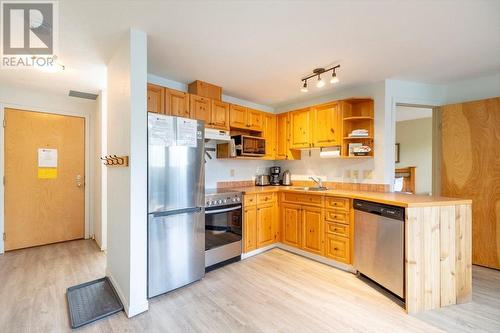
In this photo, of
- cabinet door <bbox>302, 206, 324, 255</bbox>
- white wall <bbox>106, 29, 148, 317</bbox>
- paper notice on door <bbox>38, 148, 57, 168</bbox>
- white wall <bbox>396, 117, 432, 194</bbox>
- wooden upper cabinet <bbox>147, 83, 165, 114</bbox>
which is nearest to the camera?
white wall <bbox>106, 29, 148, 317</bbox>

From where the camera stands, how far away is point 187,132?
7.77 feet

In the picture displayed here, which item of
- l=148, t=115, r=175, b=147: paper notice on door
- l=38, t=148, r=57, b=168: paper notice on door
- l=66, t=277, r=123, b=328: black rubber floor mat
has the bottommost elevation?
l=66, t=277, r=123, b=328: black rubber floor mat

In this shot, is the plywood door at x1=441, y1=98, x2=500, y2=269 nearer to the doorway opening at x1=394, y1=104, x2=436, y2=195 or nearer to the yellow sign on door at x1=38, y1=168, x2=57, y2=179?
the doorway opening at x1=394, y1=104, x2=436, y2=195

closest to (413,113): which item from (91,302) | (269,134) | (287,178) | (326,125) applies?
(326,125)

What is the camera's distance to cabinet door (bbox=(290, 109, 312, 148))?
370cm

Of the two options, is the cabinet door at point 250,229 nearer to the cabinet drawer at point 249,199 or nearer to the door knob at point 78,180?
the cabinet drawer at point 249,199

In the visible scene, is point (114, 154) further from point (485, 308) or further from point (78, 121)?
point (485, 308)

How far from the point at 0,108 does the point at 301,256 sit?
5013mm

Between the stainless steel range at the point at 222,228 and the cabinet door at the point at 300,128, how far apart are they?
145cm

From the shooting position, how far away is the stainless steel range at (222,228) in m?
2.75

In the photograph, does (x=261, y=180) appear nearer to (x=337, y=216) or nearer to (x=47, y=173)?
(x=337, y=216)

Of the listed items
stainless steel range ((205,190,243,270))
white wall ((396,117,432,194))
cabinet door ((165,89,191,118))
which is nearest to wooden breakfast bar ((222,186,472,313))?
stainless steel range ((205,190,243,270))

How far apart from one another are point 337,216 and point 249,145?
1676mm

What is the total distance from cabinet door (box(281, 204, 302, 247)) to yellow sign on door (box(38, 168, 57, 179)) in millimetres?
3869
